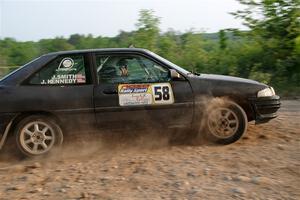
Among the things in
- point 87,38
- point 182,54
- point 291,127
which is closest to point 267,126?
point 291,127

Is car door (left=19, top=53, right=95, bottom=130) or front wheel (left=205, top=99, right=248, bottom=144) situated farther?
front wheel (left=205, top=99, right=248, bottom=144)

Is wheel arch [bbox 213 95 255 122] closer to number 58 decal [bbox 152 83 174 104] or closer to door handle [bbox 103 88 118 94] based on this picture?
number 58 decal [bbox 152 83 174 104]

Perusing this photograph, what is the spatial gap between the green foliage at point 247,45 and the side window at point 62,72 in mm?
2915

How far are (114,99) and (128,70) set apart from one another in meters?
0.48

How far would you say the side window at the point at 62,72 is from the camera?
6605 millimetres

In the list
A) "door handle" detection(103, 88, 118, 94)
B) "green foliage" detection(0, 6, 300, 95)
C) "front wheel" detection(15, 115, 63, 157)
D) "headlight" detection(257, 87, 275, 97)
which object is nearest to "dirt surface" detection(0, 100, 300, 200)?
"front wheel" detection(15, 115, 63, 157)

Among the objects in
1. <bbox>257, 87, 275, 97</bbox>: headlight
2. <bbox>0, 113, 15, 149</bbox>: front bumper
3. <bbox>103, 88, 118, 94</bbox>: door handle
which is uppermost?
<bbox>103, 88, 118, 94</bbox>: door handle

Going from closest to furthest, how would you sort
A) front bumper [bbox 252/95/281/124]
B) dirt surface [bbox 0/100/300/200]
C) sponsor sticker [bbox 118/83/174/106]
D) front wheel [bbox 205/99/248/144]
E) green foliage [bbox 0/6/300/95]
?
1. dirt surface [bbox 0/100/300/200]
2. sponsor sticker [bbox 118/83/174/106]
3. front wheel [bbox 205/99/248/144]
4. front bumper [bbox 252/95/281/124]
5. green foliage [bbox 0/6/300/95]

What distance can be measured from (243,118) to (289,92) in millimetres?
5972

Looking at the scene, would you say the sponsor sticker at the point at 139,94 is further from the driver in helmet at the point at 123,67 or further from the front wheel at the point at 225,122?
the front wheel at the point at 225,122

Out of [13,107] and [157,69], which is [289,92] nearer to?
[157,69]

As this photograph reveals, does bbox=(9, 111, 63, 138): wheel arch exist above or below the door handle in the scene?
below

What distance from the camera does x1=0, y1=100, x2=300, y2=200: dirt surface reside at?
184 inches

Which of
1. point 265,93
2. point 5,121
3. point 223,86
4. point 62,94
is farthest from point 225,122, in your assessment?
point 5,121
